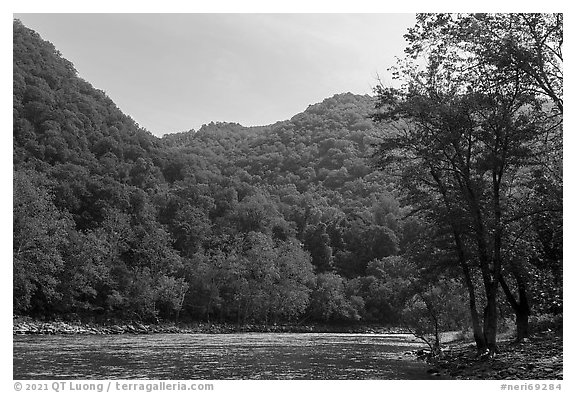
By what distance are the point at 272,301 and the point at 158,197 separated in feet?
→ 65.6

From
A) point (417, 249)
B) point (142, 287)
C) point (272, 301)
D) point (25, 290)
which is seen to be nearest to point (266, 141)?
point (272, 301)

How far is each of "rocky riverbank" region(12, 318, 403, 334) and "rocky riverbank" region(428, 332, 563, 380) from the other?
27545 millimetres

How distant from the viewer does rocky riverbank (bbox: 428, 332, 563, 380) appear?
14219mm

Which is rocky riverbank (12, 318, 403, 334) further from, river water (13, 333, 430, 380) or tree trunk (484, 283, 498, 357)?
tree trunk (484, 283, 498, 357)

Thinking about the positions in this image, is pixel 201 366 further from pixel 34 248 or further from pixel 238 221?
pixel 238 221

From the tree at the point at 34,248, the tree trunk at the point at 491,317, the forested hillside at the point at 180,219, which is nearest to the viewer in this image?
the tree trunk at the point at 491,317

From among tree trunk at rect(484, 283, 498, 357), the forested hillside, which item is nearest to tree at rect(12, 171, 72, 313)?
the forested hillside

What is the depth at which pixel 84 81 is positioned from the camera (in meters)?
78.9

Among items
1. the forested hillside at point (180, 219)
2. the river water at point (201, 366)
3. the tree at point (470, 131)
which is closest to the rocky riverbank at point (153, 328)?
the forested hillside at point (180, 219)

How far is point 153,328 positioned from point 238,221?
96.4 ft

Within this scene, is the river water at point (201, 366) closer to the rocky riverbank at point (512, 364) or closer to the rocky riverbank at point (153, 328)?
the rocky riverbank at point (512, 364)

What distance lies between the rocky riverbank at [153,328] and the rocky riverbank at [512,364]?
27.5 meters

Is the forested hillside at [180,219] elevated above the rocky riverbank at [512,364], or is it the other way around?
the forested hillside at [180,219]

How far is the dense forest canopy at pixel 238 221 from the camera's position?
70.4 ft
